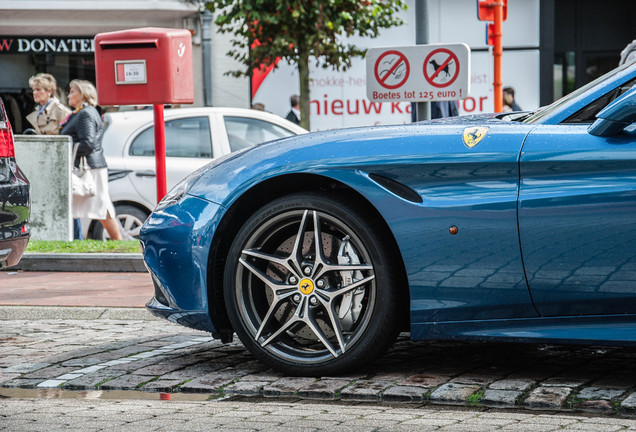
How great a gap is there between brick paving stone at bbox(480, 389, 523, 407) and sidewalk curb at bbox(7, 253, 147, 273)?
503 centimetres

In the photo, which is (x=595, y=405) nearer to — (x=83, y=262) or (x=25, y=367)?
(x=25, y=367)

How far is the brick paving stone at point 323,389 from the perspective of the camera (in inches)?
172

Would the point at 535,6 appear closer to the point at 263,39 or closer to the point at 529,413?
the point at 263,39

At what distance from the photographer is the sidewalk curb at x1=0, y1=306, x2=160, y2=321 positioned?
6852 millimetres

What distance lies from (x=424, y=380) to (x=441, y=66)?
4279 mm

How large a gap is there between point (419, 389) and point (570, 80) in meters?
17.7

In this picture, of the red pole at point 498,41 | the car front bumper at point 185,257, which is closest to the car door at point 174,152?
the red pole at point 498,41

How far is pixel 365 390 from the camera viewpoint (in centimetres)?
439

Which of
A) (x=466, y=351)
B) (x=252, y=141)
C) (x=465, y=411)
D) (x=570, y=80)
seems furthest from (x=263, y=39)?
(x=465, y=411)

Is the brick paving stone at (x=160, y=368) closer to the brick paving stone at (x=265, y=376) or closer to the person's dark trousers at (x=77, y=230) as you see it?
the brick paving stone at (x=265, y=376)

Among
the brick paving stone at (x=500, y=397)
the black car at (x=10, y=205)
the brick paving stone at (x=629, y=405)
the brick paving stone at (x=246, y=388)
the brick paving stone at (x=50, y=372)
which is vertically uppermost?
the black car at (x=10, y=205)

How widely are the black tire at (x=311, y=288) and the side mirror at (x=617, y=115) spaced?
965mm

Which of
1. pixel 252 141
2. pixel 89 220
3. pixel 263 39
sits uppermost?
pixel 263 39

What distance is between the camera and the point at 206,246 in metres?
4.72
